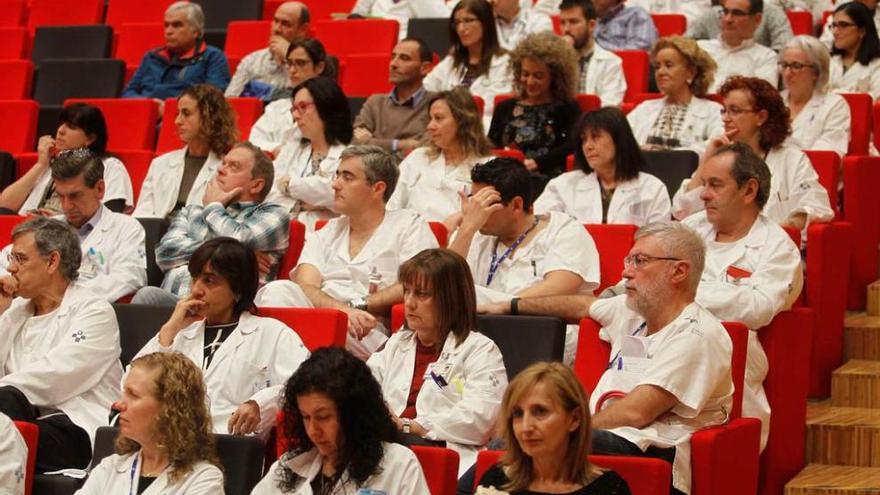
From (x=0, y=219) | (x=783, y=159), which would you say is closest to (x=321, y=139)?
(x=0, y=219)

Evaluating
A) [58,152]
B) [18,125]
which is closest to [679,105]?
[58,152]

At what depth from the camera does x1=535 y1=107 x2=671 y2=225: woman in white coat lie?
5.39m

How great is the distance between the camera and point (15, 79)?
7805 millimetres

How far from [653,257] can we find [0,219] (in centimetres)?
261

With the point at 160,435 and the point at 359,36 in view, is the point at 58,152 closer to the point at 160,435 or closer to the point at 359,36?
the point at 359,36

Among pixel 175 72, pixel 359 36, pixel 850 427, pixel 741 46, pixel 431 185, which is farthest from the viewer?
pixel 359 36

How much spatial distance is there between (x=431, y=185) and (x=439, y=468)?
2306mm

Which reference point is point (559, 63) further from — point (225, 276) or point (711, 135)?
point (225, 276)

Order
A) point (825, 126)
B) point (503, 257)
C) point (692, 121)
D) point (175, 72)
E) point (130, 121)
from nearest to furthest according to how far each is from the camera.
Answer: point (503, 257), point (825, 126), point (692, 121), point (130, 121), point (175, 72)

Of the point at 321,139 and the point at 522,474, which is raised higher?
the point at 321,139

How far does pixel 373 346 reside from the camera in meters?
4.73

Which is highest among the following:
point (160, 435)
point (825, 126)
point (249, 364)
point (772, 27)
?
point (772, 27)

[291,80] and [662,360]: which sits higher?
[291,80]

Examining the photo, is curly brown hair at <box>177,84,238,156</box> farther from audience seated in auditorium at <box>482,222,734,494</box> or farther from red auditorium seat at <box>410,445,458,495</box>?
red auditorium seat at <box>410,445,458,495</box>
